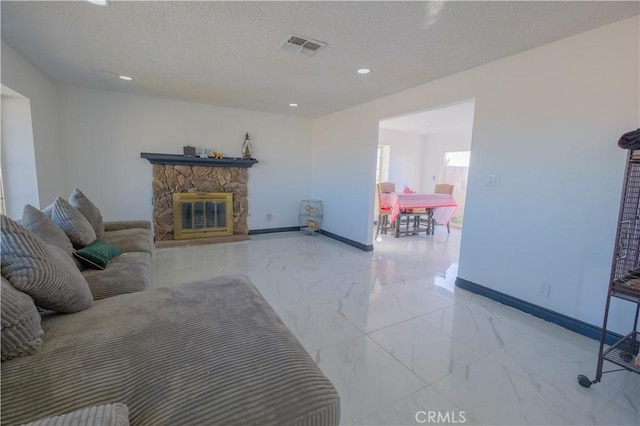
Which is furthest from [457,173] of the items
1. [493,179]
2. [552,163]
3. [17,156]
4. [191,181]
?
[17,156]

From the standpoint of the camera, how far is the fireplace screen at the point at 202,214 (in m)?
4.65

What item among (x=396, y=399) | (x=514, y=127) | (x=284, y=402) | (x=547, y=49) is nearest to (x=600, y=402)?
(x=396, y=399)

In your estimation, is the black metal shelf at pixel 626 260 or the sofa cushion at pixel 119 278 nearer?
the black metal shelf at pixel 626 260

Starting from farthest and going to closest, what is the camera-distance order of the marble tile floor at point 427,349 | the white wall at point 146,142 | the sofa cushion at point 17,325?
the white wall at point 146,142
the marble tile floor at point 427,349
the sofa cushion at point 17,325

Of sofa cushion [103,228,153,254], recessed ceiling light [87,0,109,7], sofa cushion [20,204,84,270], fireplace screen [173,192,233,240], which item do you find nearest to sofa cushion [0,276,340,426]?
sofa cushion [20,204,84,270]

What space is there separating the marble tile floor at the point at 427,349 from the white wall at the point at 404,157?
416 centimetres

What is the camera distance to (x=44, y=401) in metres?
0.78

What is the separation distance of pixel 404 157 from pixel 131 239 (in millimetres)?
6441

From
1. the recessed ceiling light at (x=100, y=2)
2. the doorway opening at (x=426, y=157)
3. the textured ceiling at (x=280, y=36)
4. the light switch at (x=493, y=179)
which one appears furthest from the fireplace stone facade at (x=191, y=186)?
the light switch at (x=493, y=179)

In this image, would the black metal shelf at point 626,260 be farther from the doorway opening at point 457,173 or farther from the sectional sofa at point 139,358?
the doorway opening at point 457,173

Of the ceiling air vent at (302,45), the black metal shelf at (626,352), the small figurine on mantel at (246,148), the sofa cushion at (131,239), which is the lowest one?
the black metal shelf at (626,352)

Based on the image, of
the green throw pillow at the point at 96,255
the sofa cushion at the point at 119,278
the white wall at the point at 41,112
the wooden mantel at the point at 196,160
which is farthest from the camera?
the wooden mantel at the point at 196,160

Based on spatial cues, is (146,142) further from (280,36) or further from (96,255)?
(280,36)

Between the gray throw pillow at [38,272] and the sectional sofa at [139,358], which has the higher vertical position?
the gray throw pillow at [38,272]
